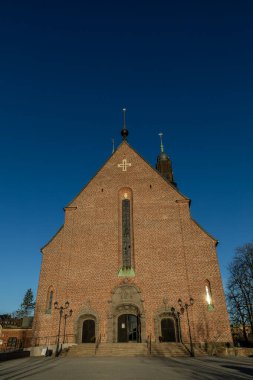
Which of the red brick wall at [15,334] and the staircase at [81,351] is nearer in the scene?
the staircase at [81,351]

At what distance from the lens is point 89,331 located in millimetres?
21656

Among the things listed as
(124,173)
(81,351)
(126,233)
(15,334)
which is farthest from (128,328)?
(15,334)

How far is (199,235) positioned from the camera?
23.6 metres

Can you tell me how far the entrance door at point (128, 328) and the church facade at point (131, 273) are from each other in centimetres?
7

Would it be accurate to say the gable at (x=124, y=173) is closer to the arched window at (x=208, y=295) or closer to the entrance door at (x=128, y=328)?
the arched window at (x=208, y=295)

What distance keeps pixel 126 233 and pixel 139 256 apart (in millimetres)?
2472

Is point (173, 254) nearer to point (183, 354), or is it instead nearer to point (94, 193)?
point (183, 354)

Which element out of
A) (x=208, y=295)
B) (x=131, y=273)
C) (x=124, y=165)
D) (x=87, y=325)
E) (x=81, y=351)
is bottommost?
(x=81, y=351)

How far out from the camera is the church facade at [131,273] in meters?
21.1

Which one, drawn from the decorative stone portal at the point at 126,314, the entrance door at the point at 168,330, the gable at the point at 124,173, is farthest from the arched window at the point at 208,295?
the gable at the point at 124,173

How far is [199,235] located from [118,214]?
23.1 ft

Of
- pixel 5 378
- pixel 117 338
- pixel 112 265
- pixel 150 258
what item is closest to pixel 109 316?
pixel 117 338

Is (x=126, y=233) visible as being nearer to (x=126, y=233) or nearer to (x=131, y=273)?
(x=126, y=233)

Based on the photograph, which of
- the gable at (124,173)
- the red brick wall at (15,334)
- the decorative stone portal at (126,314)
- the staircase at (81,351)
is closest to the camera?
the staircase at (81,351)
